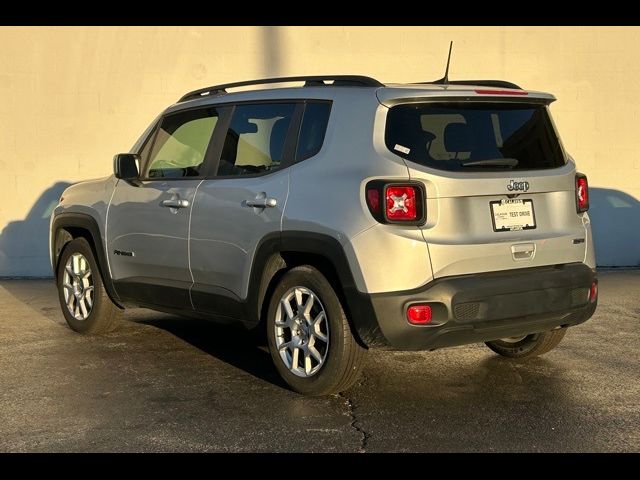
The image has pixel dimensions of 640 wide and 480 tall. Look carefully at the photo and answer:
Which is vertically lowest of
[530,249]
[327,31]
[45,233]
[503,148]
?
[45,233]

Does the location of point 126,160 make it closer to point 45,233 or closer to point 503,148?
point 503,148

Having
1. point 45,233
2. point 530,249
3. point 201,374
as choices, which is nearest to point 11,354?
point 201,374

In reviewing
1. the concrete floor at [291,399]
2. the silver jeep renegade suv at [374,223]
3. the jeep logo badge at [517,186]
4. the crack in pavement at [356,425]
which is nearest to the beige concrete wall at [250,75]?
the concrete floor at [291,399]

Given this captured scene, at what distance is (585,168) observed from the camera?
11125 millimetres

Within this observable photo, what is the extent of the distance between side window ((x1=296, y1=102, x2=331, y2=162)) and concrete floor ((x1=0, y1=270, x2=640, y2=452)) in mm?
1432

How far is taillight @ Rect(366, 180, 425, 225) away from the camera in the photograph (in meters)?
4.88

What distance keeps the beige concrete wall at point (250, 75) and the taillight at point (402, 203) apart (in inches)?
254

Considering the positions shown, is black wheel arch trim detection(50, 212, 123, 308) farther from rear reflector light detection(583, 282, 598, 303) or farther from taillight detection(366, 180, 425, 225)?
rear reflector light detection(583, 282, 598, 303)

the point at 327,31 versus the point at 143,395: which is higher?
the point at 327,31

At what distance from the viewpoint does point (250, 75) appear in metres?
11.2

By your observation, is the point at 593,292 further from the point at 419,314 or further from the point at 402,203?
the point at 402,203

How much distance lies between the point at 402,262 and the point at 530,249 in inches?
33.0

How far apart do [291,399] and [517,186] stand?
1764 mm

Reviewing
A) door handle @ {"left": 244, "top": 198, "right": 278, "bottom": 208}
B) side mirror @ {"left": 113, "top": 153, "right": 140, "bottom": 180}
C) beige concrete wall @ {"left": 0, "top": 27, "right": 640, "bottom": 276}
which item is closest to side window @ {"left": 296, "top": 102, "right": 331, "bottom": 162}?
door handle @ {"left": 244, "top": 198, "right": 278, "bottom": 208}
